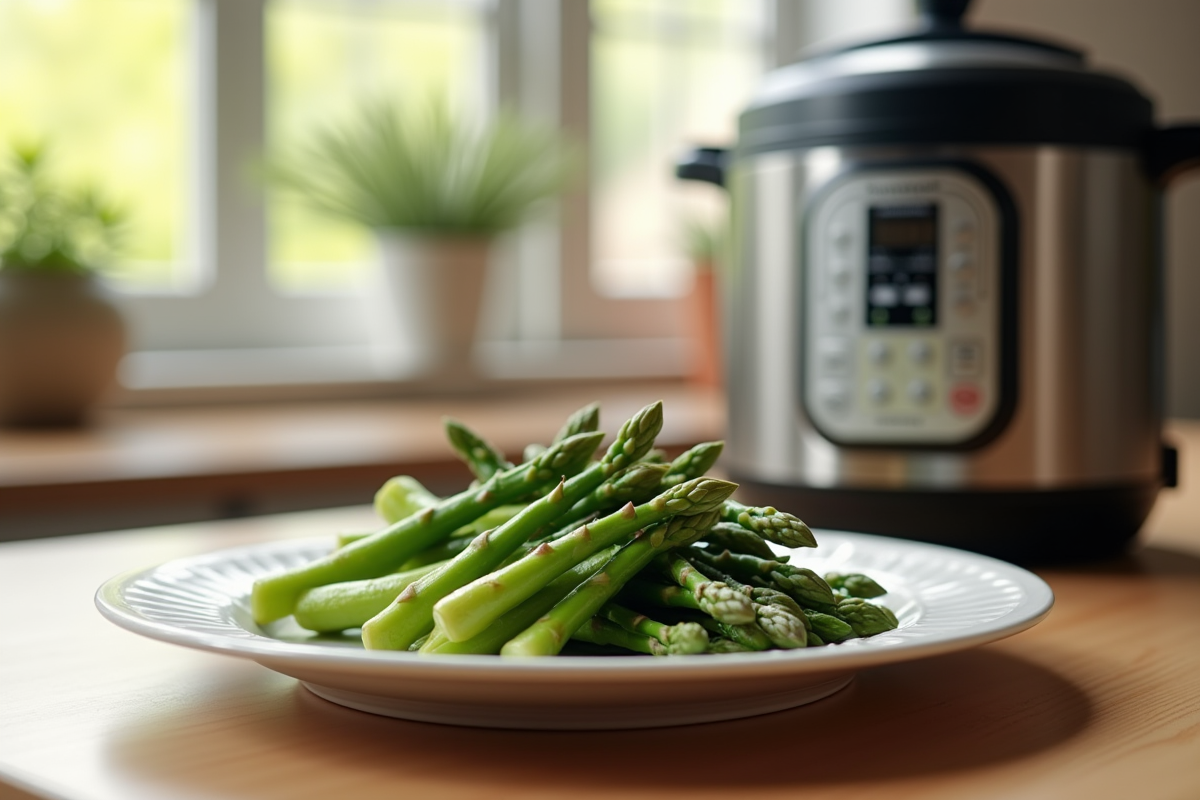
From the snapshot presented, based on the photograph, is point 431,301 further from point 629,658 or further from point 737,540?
point 629,658

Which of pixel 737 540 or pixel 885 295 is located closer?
pixel 737 540

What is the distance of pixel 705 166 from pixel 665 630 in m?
0.59

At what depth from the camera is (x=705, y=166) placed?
1018mm

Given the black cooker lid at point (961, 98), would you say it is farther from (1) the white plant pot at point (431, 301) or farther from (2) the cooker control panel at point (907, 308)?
(1) the white plant pot at point (431, 301)

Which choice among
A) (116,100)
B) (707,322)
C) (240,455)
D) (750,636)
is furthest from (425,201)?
(750,636)

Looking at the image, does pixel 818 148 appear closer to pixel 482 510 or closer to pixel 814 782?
pixel 482 510

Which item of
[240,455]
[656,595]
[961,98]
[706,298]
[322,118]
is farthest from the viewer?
[706,298]

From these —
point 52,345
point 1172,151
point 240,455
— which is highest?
point 1172,151

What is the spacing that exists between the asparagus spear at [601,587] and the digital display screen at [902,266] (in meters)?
0.37

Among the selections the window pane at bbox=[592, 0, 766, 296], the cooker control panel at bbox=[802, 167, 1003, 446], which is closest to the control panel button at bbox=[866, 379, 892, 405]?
the cooker control panel at bbox=[802, 167, 1003, 446]

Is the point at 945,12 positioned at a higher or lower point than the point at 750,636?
higher

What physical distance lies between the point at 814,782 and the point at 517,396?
6.20ft

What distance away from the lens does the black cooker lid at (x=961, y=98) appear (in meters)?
0.85

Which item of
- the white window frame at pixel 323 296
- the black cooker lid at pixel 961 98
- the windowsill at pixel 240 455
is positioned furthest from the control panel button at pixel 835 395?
the white window frame at pixel 323 296
